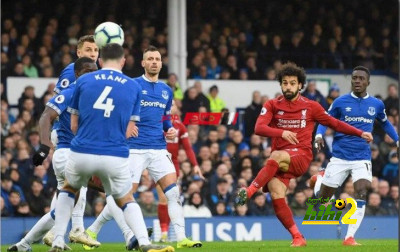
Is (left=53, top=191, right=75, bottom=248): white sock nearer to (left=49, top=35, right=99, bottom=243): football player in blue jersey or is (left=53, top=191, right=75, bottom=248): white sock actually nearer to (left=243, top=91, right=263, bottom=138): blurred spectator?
(left=49, top=35, right=99, bottom=243): football player in blue jersey

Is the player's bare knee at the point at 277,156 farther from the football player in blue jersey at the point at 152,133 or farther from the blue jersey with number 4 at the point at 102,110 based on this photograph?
the blue jersey with number 4 at the point at 102,110

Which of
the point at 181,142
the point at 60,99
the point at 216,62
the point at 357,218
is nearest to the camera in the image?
the point at 60,99

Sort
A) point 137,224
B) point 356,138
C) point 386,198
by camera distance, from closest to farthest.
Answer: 1. point 137,224
2. point 356,138
3. point 386,198

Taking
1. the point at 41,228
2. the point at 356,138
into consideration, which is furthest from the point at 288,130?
the point at 41,228

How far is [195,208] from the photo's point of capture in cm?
2209

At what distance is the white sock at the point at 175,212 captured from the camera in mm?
14695

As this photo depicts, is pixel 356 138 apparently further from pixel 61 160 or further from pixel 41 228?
pixel 41 228

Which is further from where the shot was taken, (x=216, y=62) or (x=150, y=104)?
(x=216, y=62)

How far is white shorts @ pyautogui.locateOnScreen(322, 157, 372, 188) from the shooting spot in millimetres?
16859

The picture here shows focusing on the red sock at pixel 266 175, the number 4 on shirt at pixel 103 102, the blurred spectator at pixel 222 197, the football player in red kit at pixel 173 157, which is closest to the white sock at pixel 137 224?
the number 4 on shirt at pixel 103 102

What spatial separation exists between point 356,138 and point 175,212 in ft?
11.2

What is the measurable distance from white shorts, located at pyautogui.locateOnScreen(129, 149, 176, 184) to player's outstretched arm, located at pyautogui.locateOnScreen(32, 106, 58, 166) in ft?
7.76

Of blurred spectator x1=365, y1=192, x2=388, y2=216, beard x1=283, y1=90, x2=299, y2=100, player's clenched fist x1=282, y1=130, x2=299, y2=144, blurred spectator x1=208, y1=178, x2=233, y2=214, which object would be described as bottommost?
blurred spectator x1=365, y1=192, x2=388, y2=216

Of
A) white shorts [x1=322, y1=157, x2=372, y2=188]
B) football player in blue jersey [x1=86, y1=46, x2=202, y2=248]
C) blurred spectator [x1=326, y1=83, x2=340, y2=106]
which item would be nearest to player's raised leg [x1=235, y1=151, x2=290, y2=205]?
football player in blue jersey [x1=86, y1=46, x2=202, y2=248]
